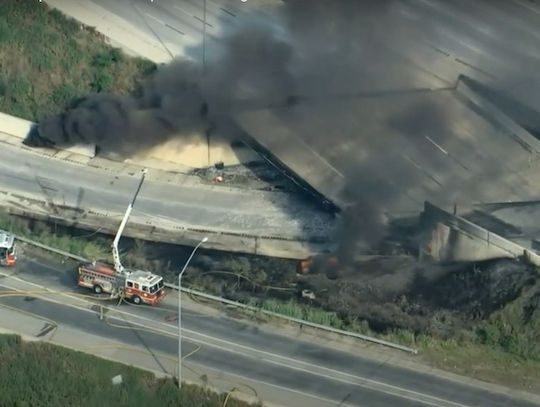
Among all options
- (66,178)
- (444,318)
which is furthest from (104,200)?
(444,318)

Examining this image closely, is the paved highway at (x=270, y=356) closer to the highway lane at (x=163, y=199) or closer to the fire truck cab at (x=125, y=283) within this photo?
the fire truck cab at (x=125, y=283)

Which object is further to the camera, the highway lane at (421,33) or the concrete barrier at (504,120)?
the highway lane at (421,33)

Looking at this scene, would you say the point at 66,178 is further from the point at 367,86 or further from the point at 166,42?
the point at 367,86

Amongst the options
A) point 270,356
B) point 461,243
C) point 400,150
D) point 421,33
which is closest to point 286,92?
point 400,150

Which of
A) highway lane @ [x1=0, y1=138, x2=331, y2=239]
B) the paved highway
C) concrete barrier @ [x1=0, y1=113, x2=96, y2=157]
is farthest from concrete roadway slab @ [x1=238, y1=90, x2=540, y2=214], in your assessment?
concrete barrier @ [x1=0, y1=113, x2=96, y2=157]

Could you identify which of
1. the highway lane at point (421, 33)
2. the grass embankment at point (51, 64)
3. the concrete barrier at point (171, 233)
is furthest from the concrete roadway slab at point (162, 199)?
the highway lane at point (421, 33)

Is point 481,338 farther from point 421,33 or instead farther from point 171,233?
point 421,33
